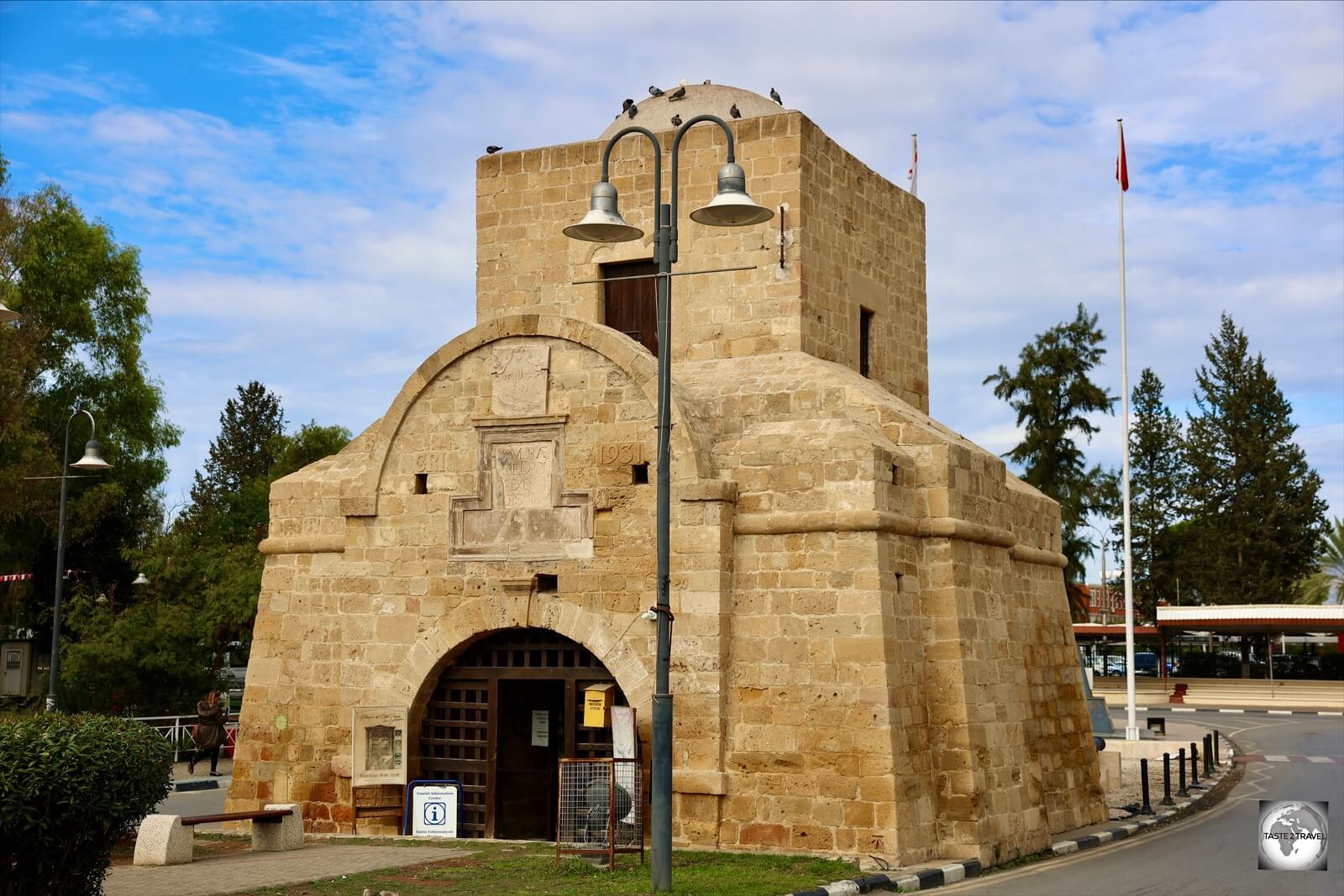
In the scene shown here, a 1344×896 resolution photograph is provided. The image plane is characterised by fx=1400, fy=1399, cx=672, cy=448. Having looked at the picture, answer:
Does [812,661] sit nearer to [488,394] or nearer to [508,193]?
[488,394]

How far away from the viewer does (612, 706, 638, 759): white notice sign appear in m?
13.5

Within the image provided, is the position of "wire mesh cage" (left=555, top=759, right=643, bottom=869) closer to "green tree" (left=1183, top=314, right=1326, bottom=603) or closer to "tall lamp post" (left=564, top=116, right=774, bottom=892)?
"tall lamp post" (left=564, top=116, right=774, bottom=892)

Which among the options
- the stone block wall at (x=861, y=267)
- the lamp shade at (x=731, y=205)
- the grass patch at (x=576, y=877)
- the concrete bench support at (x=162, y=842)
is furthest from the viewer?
the stone block wall at (x=861, y=267)

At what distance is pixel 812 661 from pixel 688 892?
312cm

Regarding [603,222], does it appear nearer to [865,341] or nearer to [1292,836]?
[865,341]

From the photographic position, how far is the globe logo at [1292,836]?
1372cm

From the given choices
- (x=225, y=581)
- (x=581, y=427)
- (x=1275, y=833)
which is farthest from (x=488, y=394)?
(x=225, y=581)

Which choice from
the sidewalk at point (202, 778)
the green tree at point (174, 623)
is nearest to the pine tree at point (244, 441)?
the green tree at point (174, 623)

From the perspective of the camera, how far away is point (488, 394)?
49.5ft

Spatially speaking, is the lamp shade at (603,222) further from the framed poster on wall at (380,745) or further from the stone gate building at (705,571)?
the framed poster on wall at (380,745)

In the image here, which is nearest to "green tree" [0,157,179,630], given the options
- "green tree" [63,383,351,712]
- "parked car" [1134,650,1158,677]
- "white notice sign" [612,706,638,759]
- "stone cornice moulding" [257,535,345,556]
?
"green tree" [63,383,351,712]

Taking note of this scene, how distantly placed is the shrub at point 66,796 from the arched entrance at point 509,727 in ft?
17.4

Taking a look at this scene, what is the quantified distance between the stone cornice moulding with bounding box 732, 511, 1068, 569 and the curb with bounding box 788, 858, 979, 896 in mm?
3124

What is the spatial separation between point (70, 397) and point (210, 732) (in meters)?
13.9
